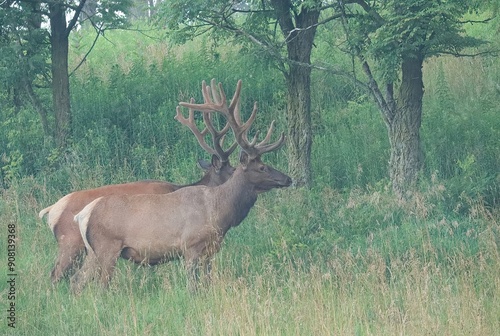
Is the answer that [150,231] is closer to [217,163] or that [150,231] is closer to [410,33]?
[217,163]

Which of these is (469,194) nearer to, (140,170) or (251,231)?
(251,231)

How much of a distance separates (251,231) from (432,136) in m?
4.21

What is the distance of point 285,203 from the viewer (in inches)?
439

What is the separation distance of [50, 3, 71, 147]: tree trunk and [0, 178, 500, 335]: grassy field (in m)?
3.91

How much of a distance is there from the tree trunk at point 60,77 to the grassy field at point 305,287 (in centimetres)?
391

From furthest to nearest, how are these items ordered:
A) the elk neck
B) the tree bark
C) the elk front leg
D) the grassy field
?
1. the tree bark
2. the elk neck
3. the elk front leg
4. the grassy field

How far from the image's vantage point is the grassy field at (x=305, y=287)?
7121 millimetres

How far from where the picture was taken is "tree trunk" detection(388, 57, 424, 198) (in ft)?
38.4

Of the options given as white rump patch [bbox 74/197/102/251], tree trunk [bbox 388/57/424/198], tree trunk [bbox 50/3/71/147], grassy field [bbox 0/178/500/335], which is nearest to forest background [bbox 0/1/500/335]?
grassy field [bbox 0/178/500/335]

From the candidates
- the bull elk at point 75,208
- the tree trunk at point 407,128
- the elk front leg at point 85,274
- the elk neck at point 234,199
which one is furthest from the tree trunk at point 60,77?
the elk front leg at point 85,274

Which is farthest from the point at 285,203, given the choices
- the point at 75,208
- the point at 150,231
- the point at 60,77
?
the point at 60,77

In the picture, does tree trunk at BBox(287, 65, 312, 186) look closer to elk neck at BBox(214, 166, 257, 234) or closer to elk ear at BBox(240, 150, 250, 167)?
elk ear at BBox(240, 150, 250, 167)

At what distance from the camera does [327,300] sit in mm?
7719

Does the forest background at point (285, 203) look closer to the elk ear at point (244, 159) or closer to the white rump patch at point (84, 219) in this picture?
the white rump patch at point (84, 219)
